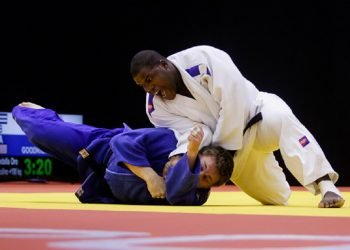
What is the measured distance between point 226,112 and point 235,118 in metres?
0.05

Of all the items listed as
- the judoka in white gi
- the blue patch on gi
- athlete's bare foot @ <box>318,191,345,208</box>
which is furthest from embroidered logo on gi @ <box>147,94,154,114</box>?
athlete's bare foot @ <box>318,191,345,208</box>

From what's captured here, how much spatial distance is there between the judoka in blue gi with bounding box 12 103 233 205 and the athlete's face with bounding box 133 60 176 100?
0.18 m

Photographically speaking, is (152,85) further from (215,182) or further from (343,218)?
(343,218)

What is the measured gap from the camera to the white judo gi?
337 cm

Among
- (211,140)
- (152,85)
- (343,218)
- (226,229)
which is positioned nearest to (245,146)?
(211,140)

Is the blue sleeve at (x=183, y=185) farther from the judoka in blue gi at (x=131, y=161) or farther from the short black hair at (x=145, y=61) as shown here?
the short black hair at (x=145, y=61)

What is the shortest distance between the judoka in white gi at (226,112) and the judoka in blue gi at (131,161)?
0.42 feet

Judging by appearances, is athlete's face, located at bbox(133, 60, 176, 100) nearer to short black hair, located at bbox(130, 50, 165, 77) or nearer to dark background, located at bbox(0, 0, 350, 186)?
short black hair, located at bbox(130, 50, 165, 77)

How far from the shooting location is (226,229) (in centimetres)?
201

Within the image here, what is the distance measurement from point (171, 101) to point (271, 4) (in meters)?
5.06

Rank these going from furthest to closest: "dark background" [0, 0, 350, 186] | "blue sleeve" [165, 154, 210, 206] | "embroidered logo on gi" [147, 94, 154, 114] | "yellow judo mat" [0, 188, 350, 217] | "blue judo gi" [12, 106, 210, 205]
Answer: "dark background" [0, 0, 350, 186] → "embroidered logo on gi" [147, 94, 154, 114] → "blue judo gi" [12, 106, 210, 205] → "blue sleeve" [165, 154, 210, 206] → "yellow judo mat" [0, 188, 350, 217]

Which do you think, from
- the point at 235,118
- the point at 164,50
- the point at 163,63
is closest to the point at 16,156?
the point at 164,50

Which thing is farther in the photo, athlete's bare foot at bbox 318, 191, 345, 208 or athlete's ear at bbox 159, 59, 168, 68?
athlete's ear at bbox 159, 59, 168, 68

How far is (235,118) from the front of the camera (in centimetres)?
338
